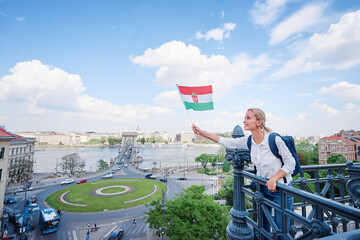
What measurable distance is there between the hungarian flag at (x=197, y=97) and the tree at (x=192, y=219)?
37.5ft

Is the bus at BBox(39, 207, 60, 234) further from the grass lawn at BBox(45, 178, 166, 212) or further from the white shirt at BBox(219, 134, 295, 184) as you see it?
the white shirt at BBox(219, 134, 295, 184)

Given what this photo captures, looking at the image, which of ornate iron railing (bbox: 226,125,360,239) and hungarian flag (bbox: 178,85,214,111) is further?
hungarian flag (bbox: 178,85,214,111)

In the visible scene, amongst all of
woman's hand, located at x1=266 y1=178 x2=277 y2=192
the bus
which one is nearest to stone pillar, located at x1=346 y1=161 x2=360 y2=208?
woman's hand, located at x1=266 y1=178 x2=277 y2=192

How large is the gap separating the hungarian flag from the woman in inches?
76.2

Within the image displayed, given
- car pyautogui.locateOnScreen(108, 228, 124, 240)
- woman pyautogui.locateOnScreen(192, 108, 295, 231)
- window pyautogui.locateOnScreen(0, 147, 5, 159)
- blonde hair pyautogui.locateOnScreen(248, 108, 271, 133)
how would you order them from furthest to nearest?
window pyautogui.locateOnScreen(0, 147, 5, 159)
car pyautogui.locateOnScreen(108, 228, 124, 240)
blonde hair pyautogui.locateOnScreen(248, 108, 271, 133)
woman pyautogui.locateOnScreen(192, 108, 295, 231)

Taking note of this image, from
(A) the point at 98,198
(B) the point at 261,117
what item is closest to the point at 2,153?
(A) the point at 98,198

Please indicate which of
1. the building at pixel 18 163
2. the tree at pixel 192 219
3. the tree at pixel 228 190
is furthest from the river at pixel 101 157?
the tree at pixel 192 219

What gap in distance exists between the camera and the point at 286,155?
257 centimetres

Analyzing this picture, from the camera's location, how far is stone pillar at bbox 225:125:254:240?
2.77 metres

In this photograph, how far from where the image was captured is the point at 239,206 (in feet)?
9.50

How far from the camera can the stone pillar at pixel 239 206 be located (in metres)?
2.77

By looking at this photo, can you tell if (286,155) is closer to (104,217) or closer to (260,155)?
(260,155)

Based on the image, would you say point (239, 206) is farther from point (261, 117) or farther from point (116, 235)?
point (116, 235)

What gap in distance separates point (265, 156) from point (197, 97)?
2.80 meters
